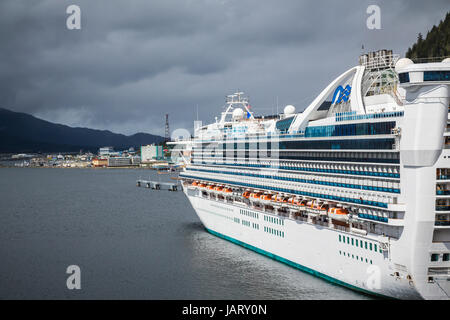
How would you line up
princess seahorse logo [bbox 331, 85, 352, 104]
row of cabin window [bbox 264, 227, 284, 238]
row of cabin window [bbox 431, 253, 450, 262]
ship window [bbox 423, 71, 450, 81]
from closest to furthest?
ship window [bbox 423, 71, 450, 81] < row of cabin window [bbox 431, 253, 450, 262] < princess seahorse logo [bbox 331, 85, 352, 104] < row of cabin window [bbox 264, 227, 284, 238]

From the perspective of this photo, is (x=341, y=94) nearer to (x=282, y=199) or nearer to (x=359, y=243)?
(x=282, y=199)

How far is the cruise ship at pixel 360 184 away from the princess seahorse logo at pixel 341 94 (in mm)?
77

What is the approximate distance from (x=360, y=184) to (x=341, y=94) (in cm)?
904

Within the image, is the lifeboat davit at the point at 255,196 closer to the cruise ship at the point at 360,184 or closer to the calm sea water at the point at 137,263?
the cruise ship at the point at 360,184

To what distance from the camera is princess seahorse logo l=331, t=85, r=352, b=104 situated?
32562mm

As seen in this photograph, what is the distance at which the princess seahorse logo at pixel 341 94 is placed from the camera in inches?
1282

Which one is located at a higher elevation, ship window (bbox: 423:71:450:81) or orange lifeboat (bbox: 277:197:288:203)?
ship window (bbox: 423:71:450:81)

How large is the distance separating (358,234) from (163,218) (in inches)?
1369

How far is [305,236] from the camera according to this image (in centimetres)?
3081

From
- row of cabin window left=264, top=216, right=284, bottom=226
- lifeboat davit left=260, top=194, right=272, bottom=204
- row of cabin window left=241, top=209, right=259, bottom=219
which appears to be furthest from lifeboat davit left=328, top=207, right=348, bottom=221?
row of cabin window left=241, top=209, right=259, bottom=219

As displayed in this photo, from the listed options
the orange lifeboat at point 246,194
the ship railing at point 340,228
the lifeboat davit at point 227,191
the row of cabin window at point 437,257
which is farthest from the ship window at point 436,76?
the lifeboat davit at point 227,191

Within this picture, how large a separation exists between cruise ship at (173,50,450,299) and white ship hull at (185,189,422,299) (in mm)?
67

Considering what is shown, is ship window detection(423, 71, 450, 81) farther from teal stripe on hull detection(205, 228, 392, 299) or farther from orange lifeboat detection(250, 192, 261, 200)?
orange lifeboat detection(250, 192, 261, 200)

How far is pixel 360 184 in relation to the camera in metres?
26.1
